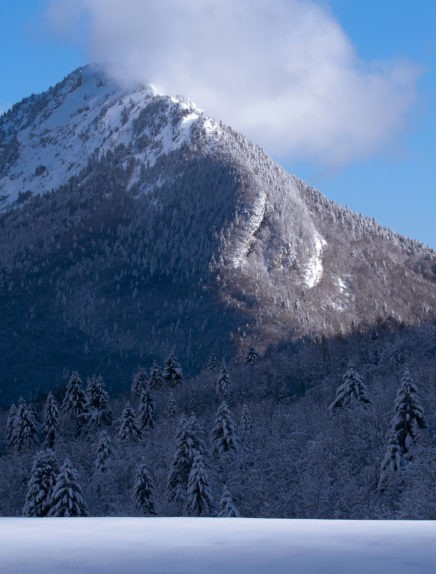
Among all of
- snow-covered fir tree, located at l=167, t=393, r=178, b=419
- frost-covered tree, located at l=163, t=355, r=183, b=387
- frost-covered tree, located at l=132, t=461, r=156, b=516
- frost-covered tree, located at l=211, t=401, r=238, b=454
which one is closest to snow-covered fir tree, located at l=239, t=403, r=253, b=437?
frost-covered tree, located at l=211, t=401, r=238, b=454

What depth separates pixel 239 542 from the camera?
5180mm

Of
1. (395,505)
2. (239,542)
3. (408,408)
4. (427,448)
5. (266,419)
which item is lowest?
(239,542)

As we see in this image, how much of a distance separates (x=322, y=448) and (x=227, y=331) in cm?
12035

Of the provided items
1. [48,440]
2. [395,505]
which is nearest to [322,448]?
[395,505]

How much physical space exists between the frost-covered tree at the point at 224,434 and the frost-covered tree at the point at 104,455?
39.5 ft

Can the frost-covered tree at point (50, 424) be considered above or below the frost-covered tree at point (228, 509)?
above

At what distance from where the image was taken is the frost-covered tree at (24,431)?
319 ft

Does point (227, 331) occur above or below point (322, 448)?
above

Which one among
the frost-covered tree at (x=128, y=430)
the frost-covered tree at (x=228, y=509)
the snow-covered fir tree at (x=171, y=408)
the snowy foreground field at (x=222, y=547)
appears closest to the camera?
the snowy foreground field at (x=222, y=547)

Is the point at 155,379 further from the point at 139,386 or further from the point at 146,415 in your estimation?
the point at 146,415

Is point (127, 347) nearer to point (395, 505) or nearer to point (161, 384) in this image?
point (161, 384)

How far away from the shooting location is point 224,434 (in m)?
77.6

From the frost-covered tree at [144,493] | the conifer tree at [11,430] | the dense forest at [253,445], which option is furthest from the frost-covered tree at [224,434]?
the conifer tree at [11,430]

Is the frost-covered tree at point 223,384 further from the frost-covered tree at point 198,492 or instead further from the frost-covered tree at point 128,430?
the frost-covered tree at point 198,492
